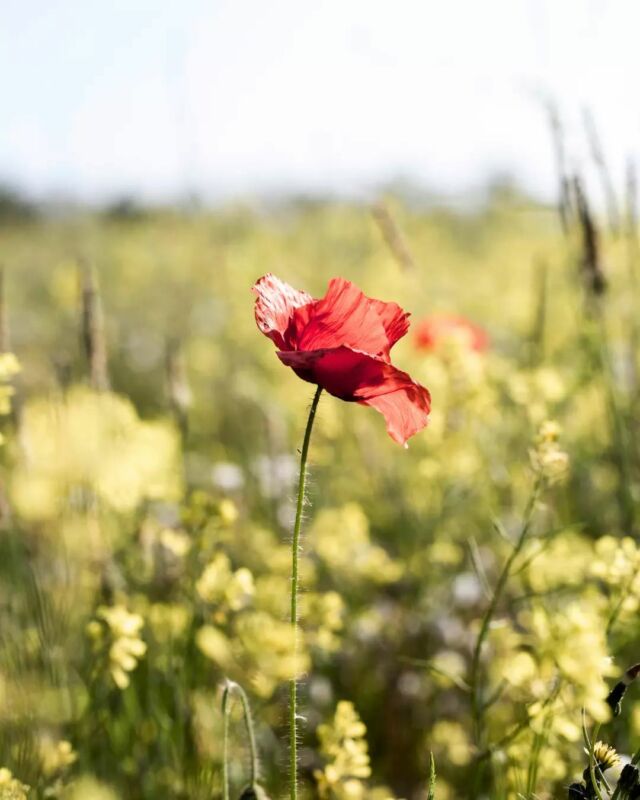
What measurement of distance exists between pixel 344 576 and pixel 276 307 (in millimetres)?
1657

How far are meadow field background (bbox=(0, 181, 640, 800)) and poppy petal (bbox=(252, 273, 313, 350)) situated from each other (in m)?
0.19

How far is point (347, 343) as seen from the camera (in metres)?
1.14

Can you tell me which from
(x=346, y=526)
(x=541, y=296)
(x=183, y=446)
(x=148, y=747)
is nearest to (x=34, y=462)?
(x=183, y=446)

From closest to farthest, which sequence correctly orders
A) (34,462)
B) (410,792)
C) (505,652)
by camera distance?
(34,462), (505,652), (410,792)

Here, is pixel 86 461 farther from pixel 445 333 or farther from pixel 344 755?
pixel 445 333

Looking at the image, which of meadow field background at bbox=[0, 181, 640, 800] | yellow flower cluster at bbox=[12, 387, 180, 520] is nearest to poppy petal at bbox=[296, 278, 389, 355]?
meadow field background at bbox=[0, 181, 640, 800]

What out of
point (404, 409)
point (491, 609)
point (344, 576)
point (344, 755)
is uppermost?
point (404, 409)

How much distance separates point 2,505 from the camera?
5.40ft

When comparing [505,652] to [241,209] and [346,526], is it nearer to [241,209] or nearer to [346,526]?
[346,526]

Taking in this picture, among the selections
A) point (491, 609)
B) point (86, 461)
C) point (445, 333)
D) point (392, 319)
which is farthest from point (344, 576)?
point (392, 319)

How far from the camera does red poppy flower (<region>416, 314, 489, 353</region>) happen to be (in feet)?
8.75

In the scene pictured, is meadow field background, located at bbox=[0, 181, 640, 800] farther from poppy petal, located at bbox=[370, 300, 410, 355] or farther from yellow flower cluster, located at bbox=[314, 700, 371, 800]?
poppy petal, located at bbox=[370, 300, 410, 355]

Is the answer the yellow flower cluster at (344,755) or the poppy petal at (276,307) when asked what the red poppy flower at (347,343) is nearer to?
the poppy petal at (276,307)

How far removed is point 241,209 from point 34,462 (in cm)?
1176
